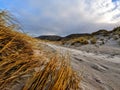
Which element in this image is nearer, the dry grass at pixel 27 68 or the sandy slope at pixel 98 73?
the dry grass at pixel 27 68

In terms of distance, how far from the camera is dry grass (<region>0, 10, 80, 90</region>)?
2588mm

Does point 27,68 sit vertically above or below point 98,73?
above

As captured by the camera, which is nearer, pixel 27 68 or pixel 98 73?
pixel 27 68

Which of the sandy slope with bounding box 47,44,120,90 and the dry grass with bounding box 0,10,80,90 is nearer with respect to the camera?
the dry grass with bounding box 0,10,80,90

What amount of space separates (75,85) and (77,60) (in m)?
1.10

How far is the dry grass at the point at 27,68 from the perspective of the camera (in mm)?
2588

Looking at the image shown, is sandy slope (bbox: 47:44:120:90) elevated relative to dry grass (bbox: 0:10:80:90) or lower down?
lower down

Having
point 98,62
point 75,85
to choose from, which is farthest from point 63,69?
point 98,62

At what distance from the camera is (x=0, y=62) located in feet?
9.14

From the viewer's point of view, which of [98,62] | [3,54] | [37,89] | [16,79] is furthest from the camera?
[98,62]

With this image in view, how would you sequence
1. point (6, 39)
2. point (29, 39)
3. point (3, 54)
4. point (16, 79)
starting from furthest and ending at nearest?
point (29, 39), point (6, 39), point (3, 54), point (16, 79)

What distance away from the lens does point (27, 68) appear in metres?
2.87

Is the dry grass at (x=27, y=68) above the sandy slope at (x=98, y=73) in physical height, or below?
above

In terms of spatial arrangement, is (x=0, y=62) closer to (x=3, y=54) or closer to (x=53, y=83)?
(x=3, y=54)
